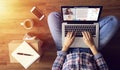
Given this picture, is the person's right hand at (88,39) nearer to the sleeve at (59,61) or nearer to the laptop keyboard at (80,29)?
the laptop keyboard at (80,29)

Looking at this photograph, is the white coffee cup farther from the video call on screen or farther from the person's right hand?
the person's right hand

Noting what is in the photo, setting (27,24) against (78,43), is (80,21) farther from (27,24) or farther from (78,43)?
(27,24)

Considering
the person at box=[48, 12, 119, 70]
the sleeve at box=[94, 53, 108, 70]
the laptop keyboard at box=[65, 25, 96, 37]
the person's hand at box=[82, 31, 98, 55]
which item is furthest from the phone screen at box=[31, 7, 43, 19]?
the sleeve at box=[94, 53, 108, 70]

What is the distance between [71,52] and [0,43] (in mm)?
911

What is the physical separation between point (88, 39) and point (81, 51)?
115 millimetres

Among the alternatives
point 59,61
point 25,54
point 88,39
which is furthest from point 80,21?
point 25,54

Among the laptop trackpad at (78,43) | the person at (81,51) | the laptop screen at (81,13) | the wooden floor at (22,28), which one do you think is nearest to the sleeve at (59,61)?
the person at (81,51)

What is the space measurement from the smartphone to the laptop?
0.44m

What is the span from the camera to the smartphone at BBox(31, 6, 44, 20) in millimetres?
2453

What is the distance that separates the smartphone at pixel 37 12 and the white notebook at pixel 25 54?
36 centimetres

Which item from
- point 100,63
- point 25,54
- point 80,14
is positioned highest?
point 80,14

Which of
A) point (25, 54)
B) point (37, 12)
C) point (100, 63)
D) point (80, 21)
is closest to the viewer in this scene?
point (100, 63)

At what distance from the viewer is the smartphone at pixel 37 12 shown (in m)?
2.45

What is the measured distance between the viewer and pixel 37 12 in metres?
2.47
